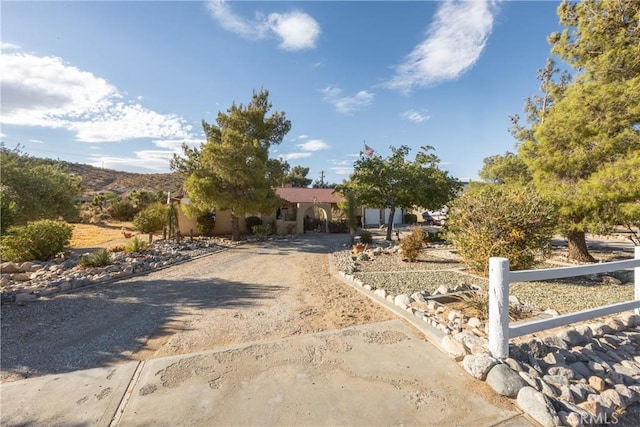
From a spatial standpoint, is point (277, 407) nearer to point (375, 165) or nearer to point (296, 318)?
point (296, 318)

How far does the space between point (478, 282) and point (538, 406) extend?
5.14m

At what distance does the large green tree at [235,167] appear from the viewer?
14.7 metres

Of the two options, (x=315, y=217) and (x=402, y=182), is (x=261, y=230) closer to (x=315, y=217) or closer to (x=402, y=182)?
(x=315, y=217)

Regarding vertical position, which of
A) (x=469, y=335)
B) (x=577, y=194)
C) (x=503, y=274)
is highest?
(x=577, y=194)

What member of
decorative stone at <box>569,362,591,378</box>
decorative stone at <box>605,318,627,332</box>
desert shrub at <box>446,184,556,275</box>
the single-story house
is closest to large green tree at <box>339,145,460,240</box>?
the single-story house

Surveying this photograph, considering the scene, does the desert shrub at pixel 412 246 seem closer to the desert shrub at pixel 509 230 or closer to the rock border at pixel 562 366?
the desert shrub at pixel 509 230

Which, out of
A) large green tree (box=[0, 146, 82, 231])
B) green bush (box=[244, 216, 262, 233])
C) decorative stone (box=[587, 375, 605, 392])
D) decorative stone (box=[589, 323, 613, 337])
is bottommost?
decorative stone (box=[587, 375, 605, 392])

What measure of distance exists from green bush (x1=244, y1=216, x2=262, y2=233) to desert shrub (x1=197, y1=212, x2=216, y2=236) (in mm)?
2429

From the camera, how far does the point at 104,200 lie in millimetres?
31891

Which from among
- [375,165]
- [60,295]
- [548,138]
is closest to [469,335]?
[548,138]

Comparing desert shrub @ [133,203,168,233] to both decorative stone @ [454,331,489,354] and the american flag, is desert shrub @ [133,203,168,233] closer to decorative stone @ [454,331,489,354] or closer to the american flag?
the american flag

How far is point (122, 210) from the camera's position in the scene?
27.7 meters

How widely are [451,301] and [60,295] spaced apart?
895 cm

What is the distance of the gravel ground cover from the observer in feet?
19.5
